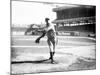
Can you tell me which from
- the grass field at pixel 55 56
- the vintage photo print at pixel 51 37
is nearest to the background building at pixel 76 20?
the vintage photo print at pixel 51 37

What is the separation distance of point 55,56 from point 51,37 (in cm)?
28

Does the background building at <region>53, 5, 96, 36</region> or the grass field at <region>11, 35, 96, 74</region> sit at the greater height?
the background building at <region>53, 5, 96, 36</region>

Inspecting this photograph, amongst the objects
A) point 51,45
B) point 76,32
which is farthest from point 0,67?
point 76,32

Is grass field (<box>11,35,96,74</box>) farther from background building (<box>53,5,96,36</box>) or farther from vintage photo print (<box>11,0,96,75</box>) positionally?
background building (<box>53,5,96,36</box>)

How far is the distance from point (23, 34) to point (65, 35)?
62 centimetres

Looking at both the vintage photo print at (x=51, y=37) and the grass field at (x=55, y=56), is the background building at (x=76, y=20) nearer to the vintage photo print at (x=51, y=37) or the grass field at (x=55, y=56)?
the vintage photo print at (x=51, y=37)

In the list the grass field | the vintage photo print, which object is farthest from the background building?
the grass field

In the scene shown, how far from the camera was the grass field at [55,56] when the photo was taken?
240 centimetres

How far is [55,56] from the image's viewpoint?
102 inches

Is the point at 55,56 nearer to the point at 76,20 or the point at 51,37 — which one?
the point at 51,37

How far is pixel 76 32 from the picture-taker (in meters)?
2.72

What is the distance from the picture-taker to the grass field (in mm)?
2401

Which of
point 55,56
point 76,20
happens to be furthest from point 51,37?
point 76,20

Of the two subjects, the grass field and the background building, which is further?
the background building
